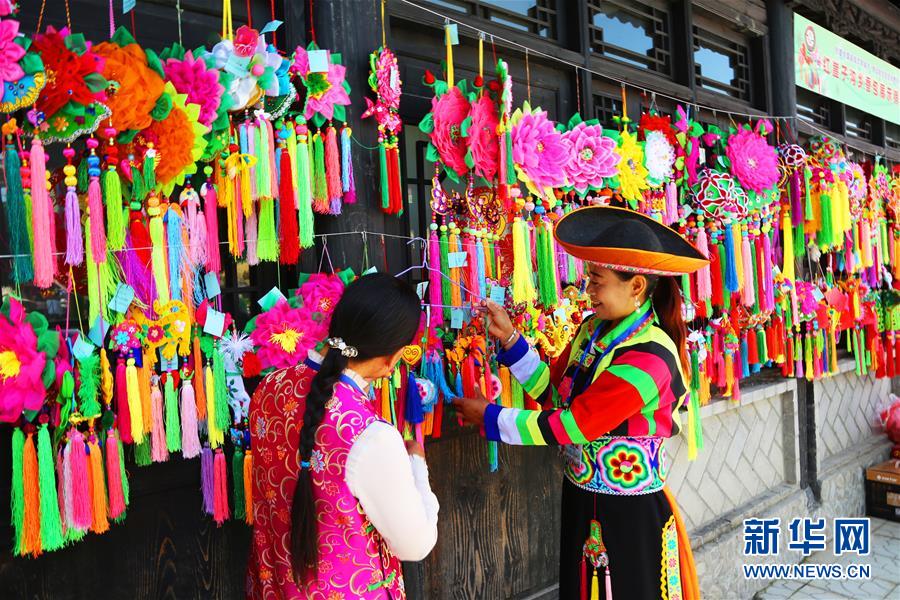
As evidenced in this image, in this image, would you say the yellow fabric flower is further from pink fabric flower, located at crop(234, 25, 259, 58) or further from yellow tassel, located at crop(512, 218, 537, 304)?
pink fabric flower, located at crop(234, 25, 259, 58)

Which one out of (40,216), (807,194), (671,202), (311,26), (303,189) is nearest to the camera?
(40,216)

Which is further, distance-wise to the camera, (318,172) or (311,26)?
(311,26)

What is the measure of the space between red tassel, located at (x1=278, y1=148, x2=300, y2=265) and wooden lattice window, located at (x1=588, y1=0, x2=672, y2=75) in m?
1.87

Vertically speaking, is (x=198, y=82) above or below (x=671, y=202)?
above

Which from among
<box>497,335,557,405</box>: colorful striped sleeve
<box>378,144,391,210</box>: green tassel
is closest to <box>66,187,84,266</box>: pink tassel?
<box>378,144,391,210</box>: green tassel

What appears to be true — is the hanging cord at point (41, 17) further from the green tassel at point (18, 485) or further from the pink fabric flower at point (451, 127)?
the pink fabric flower at point (451, 127)

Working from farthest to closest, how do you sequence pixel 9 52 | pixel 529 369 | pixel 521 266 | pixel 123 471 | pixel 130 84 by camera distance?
pixel 521 266
pixel 529 369
pixel 123 471
pixel 130 84
pixel 9 52

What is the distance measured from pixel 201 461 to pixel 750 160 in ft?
9.68

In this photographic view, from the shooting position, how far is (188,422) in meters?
1.78

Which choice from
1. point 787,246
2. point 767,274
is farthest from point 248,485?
point 787,246

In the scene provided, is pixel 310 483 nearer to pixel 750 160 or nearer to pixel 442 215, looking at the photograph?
pixel 442 215

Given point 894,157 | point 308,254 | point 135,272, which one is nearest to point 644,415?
point 308,254

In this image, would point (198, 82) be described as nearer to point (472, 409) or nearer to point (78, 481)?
point (78, 481)

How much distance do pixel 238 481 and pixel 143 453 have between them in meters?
0.27
